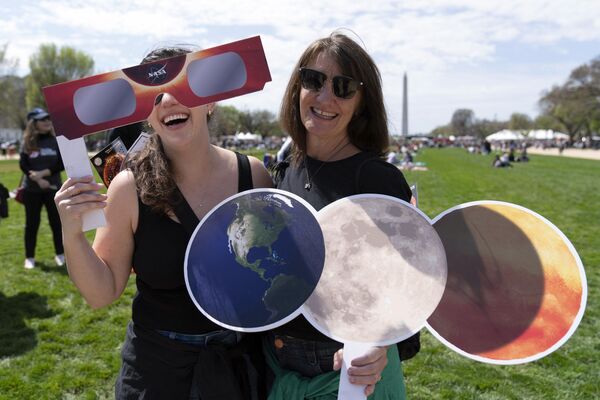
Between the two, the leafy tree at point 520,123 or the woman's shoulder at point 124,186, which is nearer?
the woman's shoulder at point 124,186

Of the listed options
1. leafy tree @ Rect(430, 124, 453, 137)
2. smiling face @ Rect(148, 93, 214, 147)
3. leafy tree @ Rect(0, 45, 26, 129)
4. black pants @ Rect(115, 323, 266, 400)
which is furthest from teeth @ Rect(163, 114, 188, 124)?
leafy tree @ Rect(430, 124, 453, 137)

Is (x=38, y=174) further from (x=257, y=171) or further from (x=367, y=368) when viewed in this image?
(x=367, y=368)

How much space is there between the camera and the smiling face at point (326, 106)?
181 centimetres

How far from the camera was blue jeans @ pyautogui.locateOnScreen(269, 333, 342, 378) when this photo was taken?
1711mm

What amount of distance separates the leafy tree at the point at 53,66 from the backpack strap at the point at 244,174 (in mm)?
60958

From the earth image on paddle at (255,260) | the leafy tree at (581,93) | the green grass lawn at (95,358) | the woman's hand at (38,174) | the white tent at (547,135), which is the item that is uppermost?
the leafy tree at (581,93)

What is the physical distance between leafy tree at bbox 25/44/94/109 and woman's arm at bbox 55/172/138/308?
200ft

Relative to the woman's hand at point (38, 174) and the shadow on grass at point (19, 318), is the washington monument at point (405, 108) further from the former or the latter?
the shadow on grass at point (19, 318)

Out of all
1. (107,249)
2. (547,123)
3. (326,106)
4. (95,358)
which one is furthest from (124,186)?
(547,123)

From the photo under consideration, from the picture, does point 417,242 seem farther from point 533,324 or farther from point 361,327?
point 533,324

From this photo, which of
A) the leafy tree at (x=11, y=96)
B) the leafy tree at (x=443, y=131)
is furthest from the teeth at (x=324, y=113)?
the leafy tree at (x=443, y=131)

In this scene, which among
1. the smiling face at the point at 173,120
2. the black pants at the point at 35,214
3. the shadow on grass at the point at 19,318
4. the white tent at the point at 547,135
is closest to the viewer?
the smiling face at the point at 173,120

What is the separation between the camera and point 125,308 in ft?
17.5

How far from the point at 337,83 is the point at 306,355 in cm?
100
